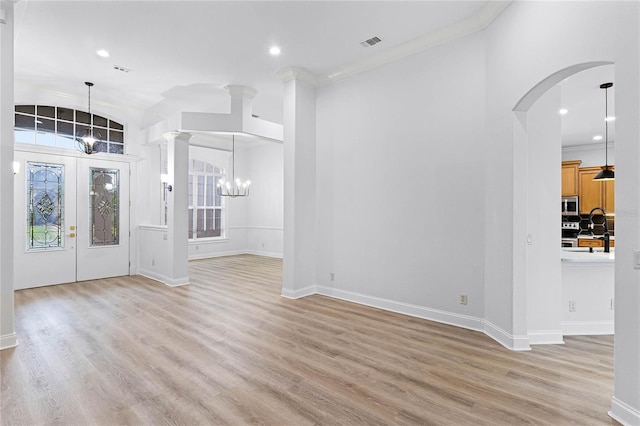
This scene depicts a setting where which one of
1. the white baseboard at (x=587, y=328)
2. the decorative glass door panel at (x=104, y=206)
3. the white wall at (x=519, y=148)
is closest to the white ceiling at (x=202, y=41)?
the white wall at (x=519, y=148)

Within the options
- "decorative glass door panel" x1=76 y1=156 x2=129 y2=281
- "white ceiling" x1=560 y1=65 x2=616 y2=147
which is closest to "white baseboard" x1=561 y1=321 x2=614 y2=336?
"white ceiling" x1=560 y1=65 x2=616 y2=147

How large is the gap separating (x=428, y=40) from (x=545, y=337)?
3.68 m

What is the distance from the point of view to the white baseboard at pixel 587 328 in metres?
3.56

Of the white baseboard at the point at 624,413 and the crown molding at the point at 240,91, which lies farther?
the crown molding at the point at 240,91

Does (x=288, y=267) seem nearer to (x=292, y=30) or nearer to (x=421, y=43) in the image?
(x=292, y=30)

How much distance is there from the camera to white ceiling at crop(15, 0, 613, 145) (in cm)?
353

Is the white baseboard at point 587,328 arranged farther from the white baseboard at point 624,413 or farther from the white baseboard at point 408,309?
the white baseboard at point 624,413

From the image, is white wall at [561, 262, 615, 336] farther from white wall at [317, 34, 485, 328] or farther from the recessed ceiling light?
the recessed ceiling light

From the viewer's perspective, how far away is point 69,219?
6188mm

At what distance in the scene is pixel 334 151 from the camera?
511 centimetres

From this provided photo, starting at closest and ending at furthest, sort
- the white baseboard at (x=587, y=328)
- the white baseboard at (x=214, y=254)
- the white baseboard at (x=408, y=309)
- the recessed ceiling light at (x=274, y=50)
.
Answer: the white baseboard at (x=587, y=328) < the white baseboard at (x=408, y=309) < the recessed ceiling light at (x=274, y=50) < the white baseboard at (x=214, y=254)

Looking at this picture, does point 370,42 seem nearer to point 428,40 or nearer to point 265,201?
point 428,40

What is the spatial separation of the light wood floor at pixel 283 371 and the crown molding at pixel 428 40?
3.49 meters

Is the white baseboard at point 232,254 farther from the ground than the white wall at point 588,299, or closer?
closer
